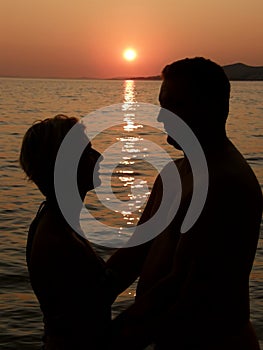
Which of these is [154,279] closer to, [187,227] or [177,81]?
[187,227]

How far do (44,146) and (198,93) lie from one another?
72 cm

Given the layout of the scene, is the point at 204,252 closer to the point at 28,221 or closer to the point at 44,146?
the point at 44,146

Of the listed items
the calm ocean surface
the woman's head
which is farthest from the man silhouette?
the calm ocean surface

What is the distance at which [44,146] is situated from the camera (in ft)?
10.0

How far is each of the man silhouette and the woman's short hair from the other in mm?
478

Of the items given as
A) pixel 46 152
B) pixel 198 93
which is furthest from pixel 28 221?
pixel 198 93

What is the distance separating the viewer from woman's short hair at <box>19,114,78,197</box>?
3.06 m

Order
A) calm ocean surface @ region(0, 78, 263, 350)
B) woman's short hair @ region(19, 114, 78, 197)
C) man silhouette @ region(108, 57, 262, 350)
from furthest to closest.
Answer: calm ocean surface @ region(0, 78, 263, 350) < woman's short hair @ region(19, 114, 78, 197) < man silhouette @ region(108, 57, 262, 350)

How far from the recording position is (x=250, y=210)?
9.02 feet

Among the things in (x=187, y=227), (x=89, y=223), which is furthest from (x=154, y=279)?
(x=89, y=223)

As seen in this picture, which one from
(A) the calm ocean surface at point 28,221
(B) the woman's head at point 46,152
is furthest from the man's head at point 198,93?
(A) the calm ocean surface at point 28,221

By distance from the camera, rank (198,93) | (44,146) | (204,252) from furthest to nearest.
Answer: (44,146), (198,93), (204,252)

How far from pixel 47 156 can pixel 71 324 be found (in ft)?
2.37

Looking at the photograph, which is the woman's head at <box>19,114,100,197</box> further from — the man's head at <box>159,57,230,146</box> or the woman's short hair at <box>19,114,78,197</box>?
the man's head at <box>159,57,230,146</box>
